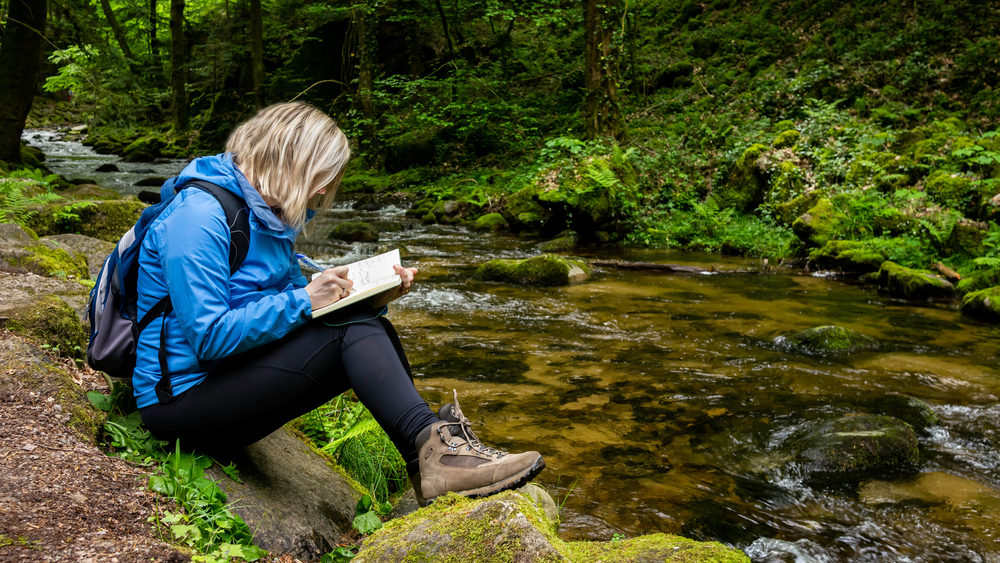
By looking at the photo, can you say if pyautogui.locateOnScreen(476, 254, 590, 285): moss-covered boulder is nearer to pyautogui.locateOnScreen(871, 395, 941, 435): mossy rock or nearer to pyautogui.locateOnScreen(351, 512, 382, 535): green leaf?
pyautogui.locateOnScreen(871, 395, 941, 435): mossy rock

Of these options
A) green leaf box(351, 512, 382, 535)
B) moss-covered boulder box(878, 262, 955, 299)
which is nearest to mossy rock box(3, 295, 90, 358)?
green leaf box(351, 512, 382, 535)

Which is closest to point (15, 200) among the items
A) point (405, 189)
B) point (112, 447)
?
point (112, 447)

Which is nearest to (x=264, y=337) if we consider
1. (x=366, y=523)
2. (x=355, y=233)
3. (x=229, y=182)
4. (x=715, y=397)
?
(x=229, y=182)

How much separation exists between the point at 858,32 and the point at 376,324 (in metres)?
17.7

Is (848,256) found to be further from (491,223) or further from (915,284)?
(491,223)

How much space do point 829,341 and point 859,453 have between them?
2.40 m

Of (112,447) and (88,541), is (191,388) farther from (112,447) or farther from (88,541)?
(88,541)

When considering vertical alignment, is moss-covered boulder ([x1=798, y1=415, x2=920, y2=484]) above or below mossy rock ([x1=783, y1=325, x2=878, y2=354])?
below

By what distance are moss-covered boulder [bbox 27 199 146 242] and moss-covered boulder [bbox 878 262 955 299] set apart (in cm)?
910

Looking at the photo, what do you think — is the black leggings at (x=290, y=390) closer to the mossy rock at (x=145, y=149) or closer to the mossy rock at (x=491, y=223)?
the mossy rock at (x=491, y=223)

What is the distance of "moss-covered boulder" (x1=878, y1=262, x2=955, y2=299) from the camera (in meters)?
7.92

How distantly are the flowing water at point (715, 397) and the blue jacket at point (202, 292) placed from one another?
1046 millimetres

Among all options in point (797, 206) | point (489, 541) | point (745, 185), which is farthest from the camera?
point (745, 185)

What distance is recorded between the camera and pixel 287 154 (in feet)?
7.66
